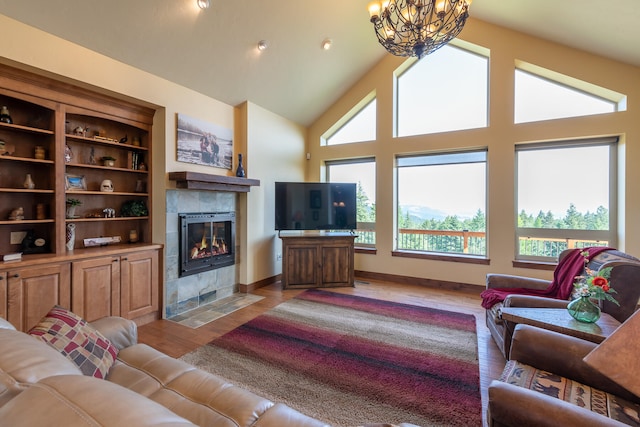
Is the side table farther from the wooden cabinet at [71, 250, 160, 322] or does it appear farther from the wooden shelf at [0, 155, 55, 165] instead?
the wooden shelf at [0, 155, 55, 165]

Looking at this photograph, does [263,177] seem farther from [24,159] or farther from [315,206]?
[24,159]

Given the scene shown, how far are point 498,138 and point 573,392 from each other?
372cm

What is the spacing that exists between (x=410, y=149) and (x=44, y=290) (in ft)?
15.9

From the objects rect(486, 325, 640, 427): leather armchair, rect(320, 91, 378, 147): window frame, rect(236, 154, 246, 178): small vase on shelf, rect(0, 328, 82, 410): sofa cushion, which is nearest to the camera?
rect(0, 328, 82, 410): sofa cushion

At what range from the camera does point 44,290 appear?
252 cm

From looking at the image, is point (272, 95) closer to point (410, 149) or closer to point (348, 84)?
point (348, 84)

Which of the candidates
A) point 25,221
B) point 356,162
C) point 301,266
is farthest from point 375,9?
point 25,221

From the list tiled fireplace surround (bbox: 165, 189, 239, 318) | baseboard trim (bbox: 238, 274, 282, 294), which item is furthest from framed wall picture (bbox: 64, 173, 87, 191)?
baseboard trim (bbox: 238, 274, 282, 294)

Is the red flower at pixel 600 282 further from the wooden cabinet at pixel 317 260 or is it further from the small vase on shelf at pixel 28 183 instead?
the small vase on shelf at pixel 28 183

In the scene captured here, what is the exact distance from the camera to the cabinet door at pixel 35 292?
7.70 ft

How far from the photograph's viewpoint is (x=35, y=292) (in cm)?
247

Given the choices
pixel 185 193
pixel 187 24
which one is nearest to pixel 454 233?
pixel 185 193

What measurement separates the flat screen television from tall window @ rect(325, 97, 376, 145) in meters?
1.10

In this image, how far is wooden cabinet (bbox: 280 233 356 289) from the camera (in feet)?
14.8
